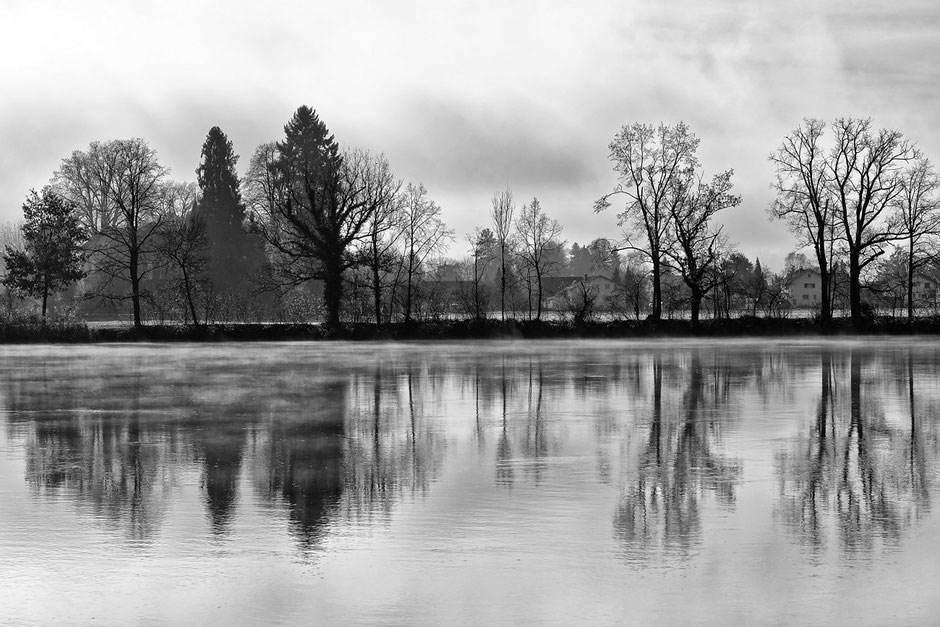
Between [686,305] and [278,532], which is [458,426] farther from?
[686,305]

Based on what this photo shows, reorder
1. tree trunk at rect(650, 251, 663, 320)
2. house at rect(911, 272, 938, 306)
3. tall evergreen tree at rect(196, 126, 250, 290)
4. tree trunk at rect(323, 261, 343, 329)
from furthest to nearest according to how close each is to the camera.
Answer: tall evergreen tree at rect(196, 126, 250, 290) → house at rect(911, 272, 938, 306) → tree trunk at rect(650, 251, 663, 320) → tree trunk at rect(323, 261, 343, 329)

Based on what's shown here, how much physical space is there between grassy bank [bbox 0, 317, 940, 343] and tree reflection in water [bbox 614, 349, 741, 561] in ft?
118

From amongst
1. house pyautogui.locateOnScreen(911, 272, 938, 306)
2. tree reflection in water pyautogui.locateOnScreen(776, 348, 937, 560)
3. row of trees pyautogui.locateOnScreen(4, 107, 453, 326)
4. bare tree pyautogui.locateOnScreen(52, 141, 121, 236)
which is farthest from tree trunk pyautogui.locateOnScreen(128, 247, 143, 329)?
house pyautogui.locateOnScreen(911, 272, 938, 306)

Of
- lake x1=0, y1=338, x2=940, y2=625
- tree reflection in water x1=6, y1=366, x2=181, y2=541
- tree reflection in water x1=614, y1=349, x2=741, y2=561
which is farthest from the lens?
tree reflection in water x1=6, y1=366, x2=181, y2=541

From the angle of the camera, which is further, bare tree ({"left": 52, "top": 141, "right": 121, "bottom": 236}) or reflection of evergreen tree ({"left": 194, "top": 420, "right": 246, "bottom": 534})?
bare tree ({"left": 52, "top": 141, "right": 121, "bottom": 236})

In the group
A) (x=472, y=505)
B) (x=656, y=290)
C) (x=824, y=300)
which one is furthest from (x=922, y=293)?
(x=472, y=505)

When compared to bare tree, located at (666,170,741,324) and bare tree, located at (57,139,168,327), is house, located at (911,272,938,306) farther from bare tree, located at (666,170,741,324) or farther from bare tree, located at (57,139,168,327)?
bare tree, located at (57,139,168,327)

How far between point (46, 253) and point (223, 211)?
92.9ft

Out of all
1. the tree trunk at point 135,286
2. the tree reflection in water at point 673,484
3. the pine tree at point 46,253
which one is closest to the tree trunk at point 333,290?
the tree trunk at point 135,286

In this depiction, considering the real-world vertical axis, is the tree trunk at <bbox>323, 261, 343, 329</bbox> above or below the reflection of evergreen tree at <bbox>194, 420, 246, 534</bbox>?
above

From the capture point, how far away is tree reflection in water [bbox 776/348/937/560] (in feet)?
32.7

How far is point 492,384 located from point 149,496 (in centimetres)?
1447

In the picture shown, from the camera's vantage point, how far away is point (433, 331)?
56.0 meters

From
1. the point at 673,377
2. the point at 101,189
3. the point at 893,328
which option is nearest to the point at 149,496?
the point at 673,377
